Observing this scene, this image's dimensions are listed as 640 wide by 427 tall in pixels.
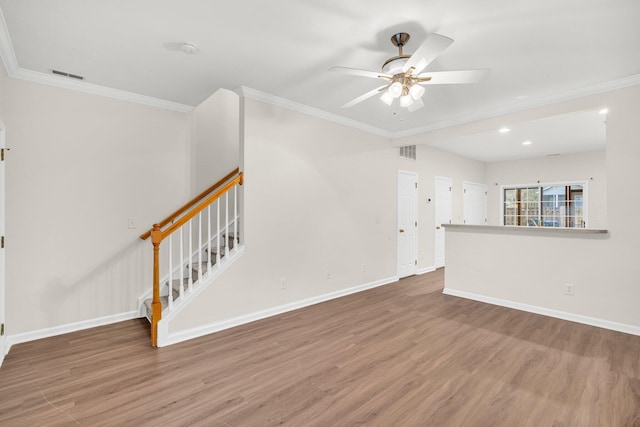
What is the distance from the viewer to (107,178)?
3396 mm

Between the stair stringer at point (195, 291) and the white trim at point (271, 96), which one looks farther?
the stair stringer at point (195, 291)

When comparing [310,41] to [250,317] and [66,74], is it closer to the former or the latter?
[66,74]

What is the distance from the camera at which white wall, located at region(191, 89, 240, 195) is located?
4.07 metres

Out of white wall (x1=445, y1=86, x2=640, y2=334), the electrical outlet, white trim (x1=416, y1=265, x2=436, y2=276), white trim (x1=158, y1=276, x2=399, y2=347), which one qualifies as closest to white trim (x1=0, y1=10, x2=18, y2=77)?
white trim (x1=158, y1=276, x2=399, y2=347)

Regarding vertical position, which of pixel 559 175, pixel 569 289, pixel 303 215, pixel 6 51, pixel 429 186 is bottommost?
pixel 569 289

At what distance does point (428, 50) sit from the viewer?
1952 mm

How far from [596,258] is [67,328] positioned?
5875mm

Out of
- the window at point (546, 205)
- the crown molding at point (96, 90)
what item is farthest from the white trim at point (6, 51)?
the window at point (546, 205)

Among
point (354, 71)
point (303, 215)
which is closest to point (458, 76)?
point (354, 71)

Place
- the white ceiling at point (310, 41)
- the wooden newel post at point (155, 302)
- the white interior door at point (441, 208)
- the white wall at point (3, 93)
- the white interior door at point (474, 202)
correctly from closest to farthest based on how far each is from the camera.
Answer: the white ceiling at point (310, 41) → the white wall at point (3, 93) → the wooden newel post at point (155, 302) → the white interior door at point (441, 208) → the white interior door at point (474, 202)

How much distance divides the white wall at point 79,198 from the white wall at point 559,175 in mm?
7894

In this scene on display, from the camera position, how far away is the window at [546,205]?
23.0 feet

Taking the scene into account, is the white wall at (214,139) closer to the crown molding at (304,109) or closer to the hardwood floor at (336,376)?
the crown molding at (304,109)

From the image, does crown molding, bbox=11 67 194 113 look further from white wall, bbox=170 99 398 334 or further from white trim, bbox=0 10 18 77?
white wall, bbox=170 99 398 334
